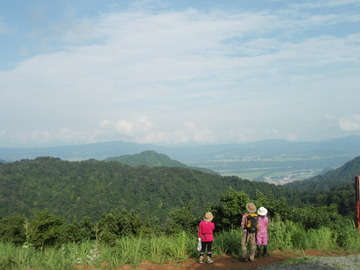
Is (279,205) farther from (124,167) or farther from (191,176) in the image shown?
(124,167)

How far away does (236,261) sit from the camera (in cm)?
630

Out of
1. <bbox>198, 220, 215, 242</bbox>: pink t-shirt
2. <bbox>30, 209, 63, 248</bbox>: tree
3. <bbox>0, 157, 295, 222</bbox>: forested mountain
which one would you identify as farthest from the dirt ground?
<bbox>0, 157, 295, 222</bbox>: forested mountain

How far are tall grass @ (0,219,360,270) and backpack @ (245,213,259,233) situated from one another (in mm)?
786

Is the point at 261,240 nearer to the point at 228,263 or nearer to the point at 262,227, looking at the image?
the point at 262,227

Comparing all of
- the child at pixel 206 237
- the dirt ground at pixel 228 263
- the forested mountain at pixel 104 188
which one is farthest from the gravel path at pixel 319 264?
the forested mountain at pixel 104 188

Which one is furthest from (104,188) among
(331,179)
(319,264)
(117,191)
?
(319,264)

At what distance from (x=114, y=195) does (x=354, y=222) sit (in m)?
98.3

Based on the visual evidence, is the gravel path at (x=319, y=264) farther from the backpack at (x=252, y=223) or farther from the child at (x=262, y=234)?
the backpack at (x=252, y=223)

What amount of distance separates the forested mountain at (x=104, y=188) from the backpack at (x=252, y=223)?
228ft

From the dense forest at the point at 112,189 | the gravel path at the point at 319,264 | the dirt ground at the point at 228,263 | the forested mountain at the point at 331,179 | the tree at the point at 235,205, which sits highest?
the gravel path at the point at 319,264

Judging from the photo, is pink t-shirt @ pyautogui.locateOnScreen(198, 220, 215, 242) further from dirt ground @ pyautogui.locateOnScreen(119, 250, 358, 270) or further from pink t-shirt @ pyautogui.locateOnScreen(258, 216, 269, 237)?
pink t-shirt @ pyautogui.locateOnScreen(258, 216, 269, 237)

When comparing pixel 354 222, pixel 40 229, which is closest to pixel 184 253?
pixel 354 222

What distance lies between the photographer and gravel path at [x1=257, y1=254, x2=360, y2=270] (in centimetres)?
551

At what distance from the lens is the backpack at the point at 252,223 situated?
6375 mm
